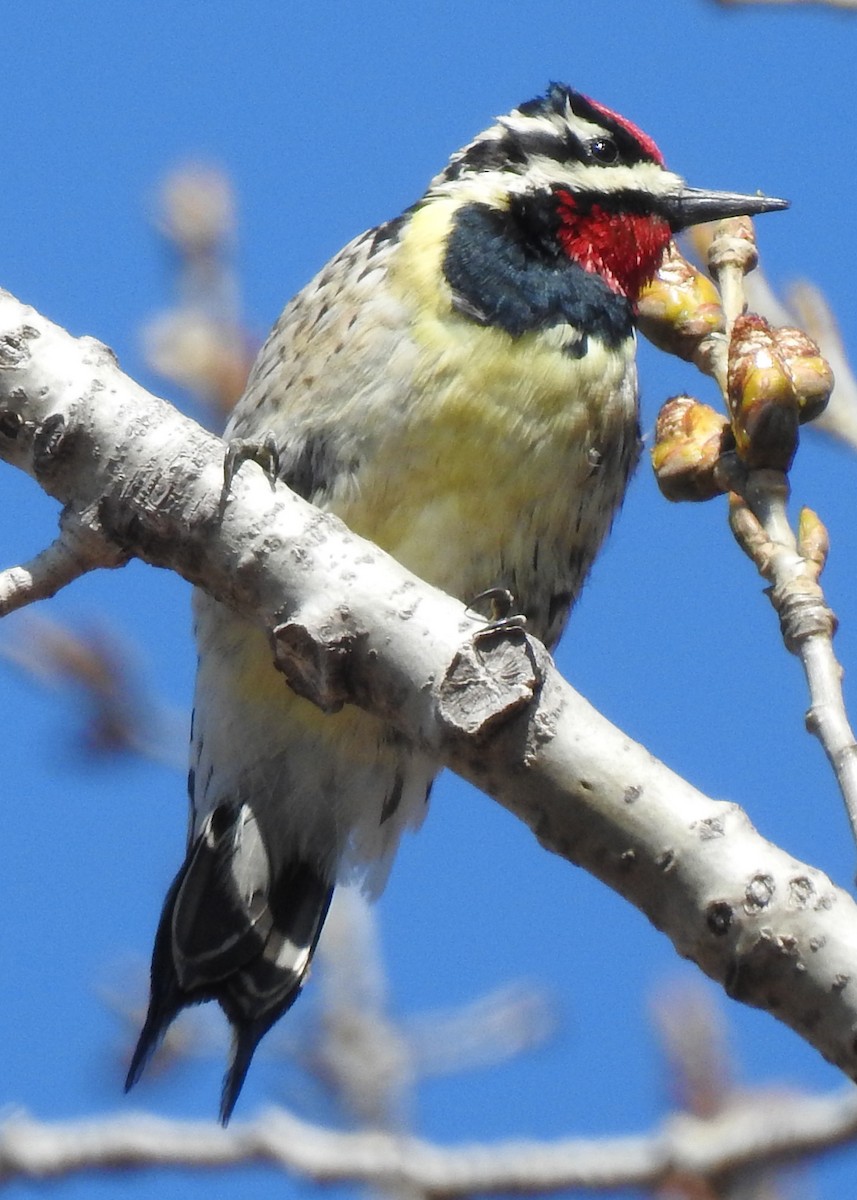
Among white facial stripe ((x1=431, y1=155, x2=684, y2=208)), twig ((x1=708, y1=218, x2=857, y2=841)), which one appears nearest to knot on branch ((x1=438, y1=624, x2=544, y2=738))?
twig ((x1=708, y1=218, x2=857, y2=841))

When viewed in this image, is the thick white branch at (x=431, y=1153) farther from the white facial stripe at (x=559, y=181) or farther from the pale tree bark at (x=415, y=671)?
the white facial stripe at (x=559, y=181)

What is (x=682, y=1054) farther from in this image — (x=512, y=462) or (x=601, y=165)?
(x=601, y=165)

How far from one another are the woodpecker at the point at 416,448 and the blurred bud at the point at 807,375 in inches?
31.8

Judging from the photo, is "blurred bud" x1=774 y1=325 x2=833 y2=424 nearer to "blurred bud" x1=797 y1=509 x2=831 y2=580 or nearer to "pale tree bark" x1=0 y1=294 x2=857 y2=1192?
"blurred bud" x1=797 y1=509 x2=831 y2=580

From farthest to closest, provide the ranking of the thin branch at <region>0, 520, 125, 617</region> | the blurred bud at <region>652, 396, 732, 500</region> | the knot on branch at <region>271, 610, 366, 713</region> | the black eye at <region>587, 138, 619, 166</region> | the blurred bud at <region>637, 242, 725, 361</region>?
1. the black eye at <region>587, 138, 619, 166</region>
2. the blurred bud at <region>637, 242, 725, 361</region>
3. the blurred bud at <region>652, 396, 732, 500</region>
4. the thin branch at <region>0, 520, 125, 617</region>
5. the knot on branch at <region>271, 610, 366, 713</region>

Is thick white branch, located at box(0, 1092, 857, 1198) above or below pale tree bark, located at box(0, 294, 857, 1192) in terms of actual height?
below

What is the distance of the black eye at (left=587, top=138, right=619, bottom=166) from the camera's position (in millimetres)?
3428

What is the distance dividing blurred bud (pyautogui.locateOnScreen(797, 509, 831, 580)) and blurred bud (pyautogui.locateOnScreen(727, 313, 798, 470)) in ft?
0.32

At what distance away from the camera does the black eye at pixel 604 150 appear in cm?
343

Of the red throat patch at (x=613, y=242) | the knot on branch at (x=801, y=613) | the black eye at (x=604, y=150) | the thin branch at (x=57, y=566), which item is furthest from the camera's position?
the black eye at (x=604, y=150)

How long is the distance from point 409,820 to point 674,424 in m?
1.46

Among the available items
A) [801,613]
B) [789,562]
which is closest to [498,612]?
[789,562]

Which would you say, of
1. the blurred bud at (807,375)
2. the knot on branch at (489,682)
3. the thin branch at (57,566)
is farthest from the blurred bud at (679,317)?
the thin branch at (57,566)

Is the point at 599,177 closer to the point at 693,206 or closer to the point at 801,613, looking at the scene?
A: the point at 693,206
